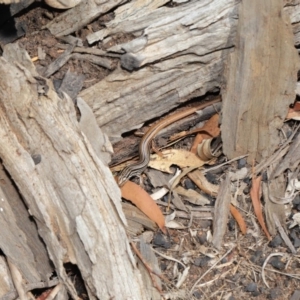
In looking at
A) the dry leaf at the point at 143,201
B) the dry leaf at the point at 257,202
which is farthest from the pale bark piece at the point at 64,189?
the dry leaf at the point at 257,202

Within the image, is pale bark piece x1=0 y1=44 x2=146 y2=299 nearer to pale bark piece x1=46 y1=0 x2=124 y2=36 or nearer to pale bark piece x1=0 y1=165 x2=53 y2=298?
pale bark piece x1=0 y1=165 x2=53 y2=298

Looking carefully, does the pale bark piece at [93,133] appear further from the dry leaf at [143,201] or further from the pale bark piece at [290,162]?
the pale bark piece at [290,162]

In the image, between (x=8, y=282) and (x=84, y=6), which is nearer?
(x=8, y=282)

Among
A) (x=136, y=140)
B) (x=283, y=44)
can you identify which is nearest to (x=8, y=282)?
(x=136, y=140)

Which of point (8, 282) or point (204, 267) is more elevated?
point (8, 282)

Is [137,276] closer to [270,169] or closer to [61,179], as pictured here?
[61,179]

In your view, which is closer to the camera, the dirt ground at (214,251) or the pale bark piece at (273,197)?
the dirt ground at (214,251)
